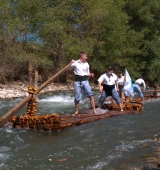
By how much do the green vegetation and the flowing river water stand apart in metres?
19.6

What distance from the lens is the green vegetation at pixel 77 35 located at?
28.8 m

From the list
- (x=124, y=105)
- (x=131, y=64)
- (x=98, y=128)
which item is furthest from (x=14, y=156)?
(x=131, y=64)

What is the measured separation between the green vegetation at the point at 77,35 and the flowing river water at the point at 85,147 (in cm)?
1961

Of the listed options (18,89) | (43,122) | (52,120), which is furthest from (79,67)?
(18,89)

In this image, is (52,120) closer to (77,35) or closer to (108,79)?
(108,79)

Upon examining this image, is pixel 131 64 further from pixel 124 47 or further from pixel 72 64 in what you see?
pixel 72 64

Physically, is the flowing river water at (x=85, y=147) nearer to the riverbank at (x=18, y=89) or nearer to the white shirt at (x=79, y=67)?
the white shirt at (x=79, y=67)

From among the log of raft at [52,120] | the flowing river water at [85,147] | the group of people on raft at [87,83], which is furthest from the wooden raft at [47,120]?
the group of people on raft at [87,83]

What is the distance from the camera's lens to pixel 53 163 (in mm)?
6125

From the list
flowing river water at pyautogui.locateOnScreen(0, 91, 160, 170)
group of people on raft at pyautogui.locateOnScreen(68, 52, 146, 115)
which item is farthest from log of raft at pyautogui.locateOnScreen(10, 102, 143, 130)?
group of people on raft at pyautogui.locateOnScreen(68, 52, 146, 115)

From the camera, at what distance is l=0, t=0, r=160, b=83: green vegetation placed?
28.8m

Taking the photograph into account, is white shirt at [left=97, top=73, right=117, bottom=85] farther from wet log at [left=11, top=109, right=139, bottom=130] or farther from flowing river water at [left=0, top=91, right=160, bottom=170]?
wet log at [left=11, top=109, right=139, bottom=130]

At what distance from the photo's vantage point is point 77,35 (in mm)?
36000

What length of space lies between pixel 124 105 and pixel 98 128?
11.3 feet
